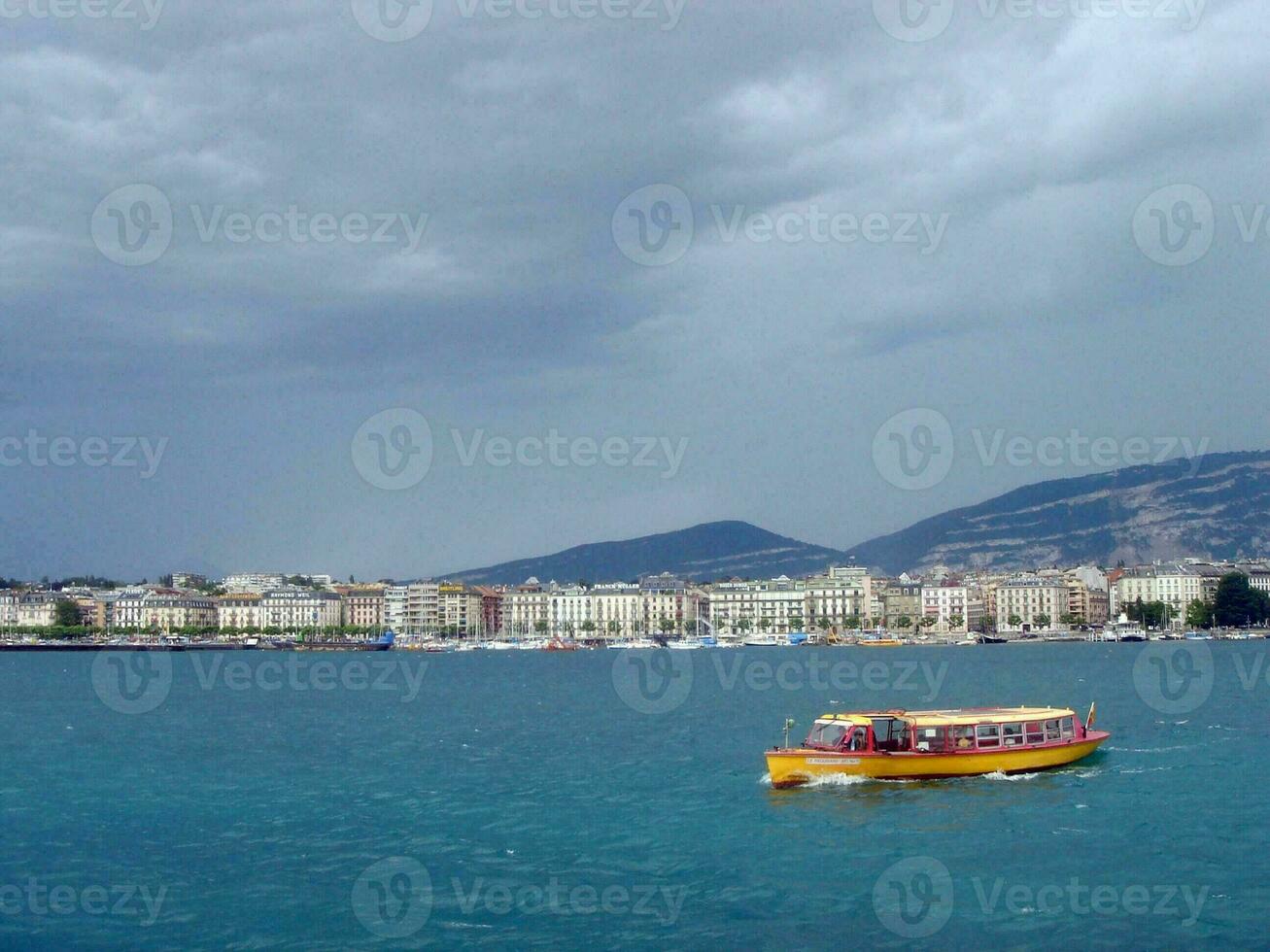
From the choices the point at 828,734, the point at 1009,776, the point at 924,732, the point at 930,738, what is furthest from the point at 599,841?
the point at 1009,776

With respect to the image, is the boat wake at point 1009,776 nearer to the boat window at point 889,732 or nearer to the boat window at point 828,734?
the boat window at point 889,732

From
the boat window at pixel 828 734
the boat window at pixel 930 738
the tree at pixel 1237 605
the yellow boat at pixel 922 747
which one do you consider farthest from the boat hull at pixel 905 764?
the tree at pixel 1237 605

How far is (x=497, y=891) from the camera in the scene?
22344mm

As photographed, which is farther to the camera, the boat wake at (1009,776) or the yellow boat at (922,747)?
the boat wake at (1009,776)

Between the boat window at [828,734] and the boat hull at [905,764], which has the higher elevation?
the boat window at [828,734]

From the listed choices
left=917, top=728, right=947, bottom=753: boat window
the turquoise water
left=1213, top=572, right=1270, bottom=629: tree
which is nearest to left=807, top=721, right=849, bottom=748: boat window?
the turquoise water

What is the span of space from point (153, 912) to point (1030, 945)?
14.6 metres

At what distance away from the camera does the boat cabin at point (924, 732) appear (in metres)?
34.4

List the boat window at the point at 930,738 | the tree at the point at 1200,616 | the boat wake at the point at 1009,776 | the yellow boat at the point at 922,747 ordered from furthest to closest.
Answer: the tree at the point at 1200,616 < the boat wake at the point at 1009,776 < the boat window at the point at 930,738 < the yellow boat at the point at 922,747

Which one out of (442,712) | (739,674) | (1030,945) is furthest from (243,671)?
(1030,945)

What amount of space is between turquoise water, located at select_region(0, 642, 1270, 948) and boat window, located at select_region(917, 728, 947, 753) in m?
1.29

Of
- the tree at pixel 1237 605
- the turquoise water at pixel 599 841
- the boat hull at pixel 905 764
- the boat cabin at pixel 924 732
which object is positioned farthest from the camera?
the tree at pixel 1237 605

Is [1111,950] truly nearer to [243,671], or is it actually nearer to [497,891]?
[497,891]

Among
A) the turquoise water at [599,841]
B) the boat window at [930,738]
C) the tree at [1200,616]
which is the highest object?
the tree at [1200,616]
